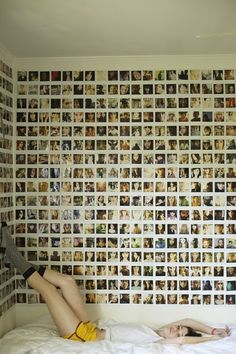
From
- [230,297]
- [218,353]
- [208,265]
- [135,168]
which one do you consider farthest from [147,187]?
[218,353]

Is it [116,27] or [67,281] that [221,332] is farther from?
[116,27]

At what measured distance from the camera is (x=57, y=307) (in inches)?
111

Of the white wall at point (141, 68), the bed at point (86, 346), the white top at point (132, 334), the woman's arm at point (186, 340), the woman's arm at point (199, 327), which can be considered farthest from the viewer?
the white wall at point (141, 68)

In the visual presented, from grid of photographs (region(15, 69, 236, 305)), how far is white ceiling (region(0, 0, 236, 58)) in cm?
24

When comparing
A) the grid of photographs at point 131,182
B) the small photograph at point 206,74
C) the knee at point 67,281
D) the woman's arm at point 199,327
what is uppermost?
the small photograph at point 206,74

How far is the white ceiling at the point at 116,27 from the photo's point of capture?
225 cm

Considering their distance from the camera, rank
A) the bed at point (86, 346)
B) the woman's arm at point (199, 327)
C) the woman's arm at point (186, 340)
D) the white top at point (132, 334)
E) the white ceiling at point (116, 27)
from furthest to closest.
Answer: the woman's arm at point (199, 327) < the white top at point (132, 334) < the woman's arm at point (186, 340) < the bed at point (86, 346) < the white ceiling at point (116, 27)

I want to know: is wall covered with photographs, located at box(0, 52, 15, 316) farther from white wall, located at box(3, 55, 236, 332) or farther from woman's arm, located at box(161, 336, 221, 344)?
woman's arm, located at box(161, 336, 221, 344)

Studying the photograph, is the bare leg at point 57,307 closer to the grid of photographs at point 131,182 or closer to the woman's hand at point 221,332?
the grid of photographs at point 131,182

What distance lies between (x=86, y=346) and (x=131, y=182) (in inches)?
45.4

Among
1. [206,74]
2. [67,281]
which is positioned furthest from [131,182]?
[206,74]

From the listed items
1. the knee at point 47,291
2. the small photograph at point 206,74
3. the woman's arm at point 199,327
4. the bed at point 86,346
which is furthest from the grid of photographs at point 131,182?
the bed at point 86,346

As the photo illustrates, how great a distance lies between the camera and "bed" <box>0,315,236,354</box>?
253 centimetres

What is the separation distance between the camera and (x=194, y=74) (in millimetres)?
3199
